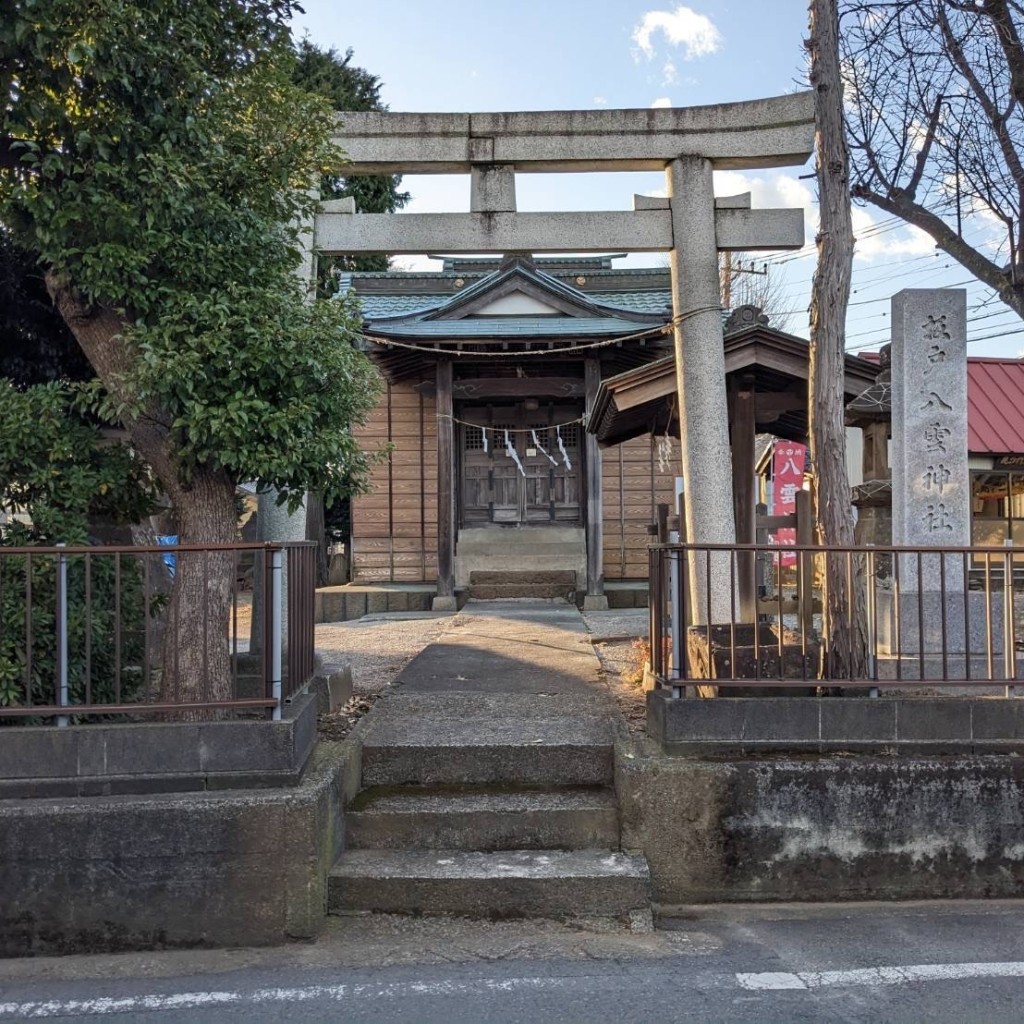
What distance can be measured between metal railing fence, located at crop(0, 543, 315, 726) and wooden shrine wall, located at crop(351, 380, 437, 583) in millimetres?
10061

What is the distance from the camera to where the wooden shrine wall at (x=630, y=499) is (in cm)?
1538

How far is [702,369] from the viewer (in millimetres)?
6629

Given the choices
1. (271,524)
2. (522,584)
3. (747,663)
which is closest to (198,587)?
(271,524)

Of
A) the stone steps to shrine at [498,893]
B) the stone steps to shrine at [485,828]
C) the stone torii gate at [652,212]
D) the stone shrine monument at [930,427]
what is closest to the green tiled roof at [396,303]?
the stone torii gate at [652,212]

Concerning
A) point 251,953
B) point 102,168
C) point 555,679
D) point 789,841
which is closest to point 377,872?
point 251,953

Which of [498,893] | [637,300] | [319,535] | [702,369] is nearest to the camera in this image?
[498,893]

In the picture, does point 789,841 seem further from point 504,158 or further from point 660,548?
point 504,158

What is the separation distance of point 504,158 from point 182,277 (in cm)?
312

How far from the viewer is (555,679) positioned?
707cm

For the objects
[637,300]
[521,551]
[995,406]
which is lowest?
[521,551]

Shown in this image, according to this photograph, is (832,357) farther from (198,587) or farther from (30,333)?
(30,333)

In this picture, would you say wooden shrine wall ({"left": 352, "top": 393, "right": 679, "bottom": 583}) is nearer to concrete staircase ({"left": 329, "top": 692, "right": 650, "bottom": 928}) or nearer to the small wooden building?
the small wooden building

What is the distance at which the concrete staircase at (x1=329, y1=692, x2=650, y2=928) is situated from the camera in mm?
4125

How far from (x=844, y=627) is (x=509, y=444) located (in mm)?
10492
